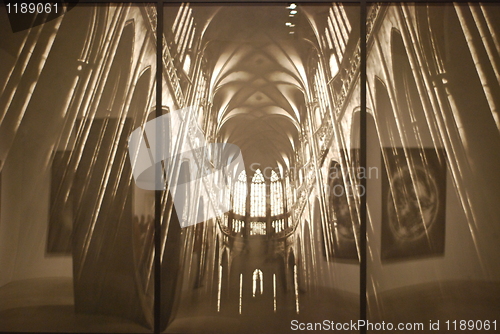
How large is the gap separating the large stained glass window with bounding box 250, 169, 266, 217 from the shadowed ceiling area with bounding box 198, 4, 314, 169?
11cm

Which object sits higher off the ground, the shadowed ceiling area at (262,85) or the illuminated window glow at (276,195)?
the shadowed ceiling area at (262,85)

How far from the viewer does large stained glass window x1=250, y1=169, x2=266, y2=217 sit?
9.20 ft

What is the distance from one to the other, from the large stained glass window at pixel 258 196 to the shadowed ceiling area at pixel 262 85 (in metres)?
0.11

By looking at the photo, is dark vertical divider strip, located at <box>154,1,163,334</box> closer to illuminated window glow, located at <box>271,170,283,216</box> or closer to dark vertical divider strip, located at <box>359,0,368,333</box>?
illuminated window glow, located at <box>271,170,283,216</box>

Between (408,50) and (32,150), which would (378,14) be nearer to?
(408,50)

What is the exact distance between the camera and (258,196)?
2.81m

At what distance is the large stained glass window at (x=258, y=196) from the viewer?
2.80 m

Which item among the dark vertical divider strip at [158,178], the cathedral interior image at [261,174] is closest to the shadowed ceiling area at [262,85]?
the cathedral interior image at [261,174]

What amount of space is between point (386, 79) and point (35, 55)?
2.64m

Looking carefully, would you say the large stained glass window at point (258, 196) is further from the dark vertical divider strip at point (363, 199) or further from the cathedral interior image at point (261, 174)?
the dark vertical divider strip at point (363, 199)

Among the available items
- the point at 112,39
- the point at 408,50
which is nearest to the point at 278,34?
the point at 408,50

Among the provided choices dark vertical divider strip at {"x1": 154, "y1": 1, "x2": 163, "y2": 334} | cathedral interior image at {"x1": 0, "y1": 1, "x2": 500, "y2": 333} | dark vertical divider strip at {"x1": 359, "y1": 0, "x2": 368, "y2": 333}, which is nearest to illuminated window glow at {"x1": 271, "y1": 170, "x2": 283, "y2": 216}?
cathedral interior image at {"x1": 0, "y1": 1, "x2": 500, "y2": 333}

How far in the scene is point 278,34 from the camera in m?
2.84

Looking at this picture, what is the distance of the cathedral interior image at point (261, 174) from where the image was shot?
2.78 meters
